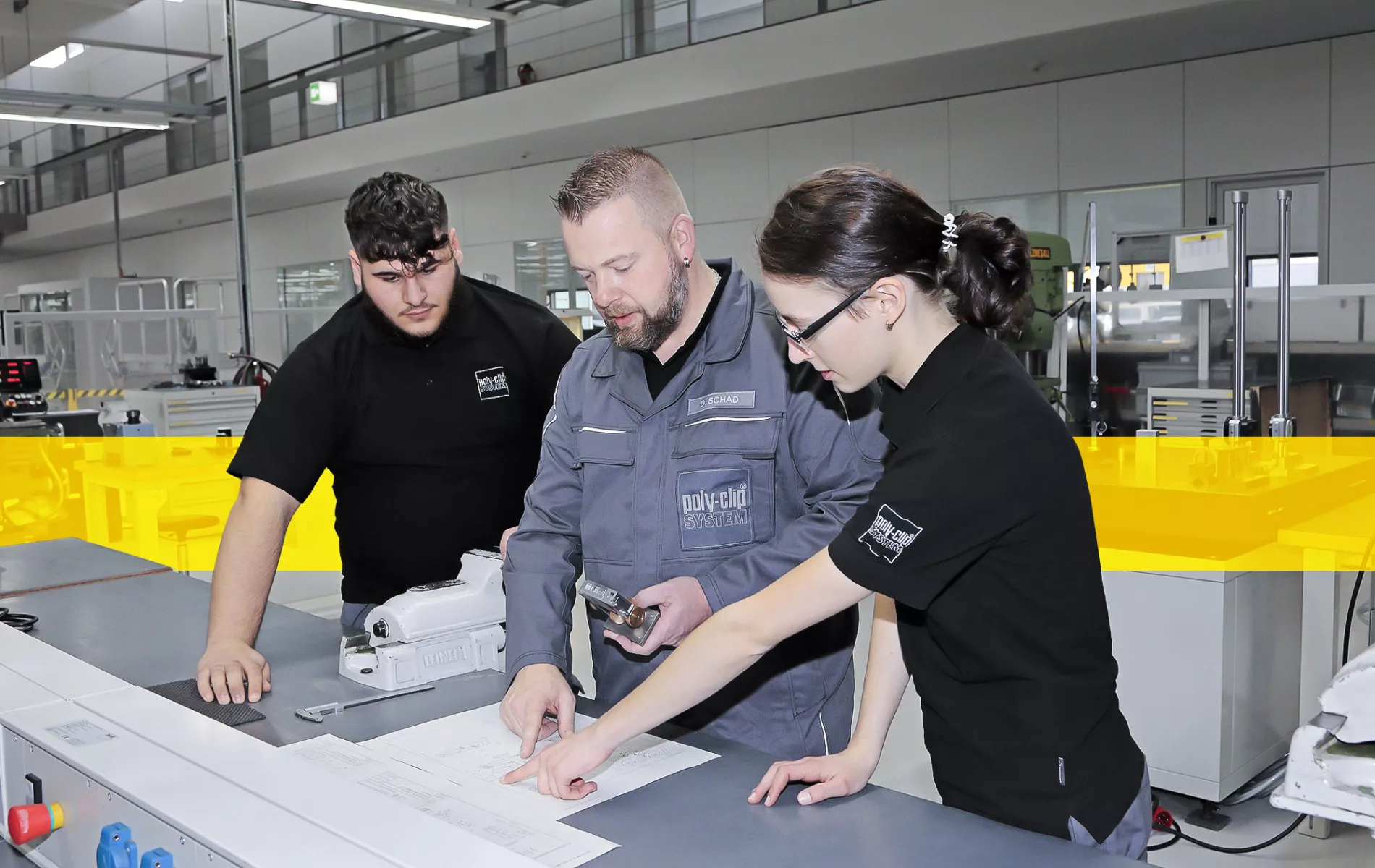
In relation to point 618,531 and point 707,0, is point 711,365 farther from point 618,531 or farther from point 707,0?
point 707,0

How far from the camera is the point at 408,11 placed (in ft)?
18.4

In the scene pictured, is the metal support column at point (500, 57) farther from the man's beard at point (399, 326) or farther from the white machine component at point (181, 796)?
the white machine component at point (181, 796)

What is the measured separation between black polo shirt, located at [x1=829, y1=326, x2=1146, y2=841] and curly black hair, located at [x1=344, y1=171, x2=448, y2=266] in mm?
1021

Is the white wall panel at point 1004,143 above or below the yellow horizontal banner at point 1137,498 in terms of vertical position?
above

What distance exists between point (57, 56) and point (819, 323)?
30.1 feet

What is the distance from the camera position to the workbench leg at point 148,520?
4172mm

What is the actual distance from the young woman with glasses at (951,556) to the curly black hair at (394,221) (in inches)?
34.2

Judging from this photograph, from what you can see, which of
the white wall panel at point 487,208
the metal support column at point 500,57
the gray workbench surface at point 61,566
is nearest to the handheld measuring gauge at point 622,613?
the gray workbench surface at point 61,566

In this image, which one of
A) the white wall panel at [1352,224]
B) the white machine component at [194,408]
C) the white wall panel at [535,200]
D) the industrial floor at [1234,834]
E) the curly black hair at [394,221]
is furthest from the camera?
the white wall panel at [535,200]

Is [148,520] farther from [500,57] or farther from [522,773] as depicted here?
[500,57]

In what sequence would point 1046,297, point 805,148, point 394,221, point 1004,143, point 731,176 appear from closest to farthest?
point 394,221
point 1046,297
point 1004,143
point 805,148
point 731,176

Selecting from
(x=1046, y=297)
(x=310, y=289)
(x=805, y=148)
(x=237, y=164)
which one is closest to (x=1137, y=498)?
(x=1046, y=297)

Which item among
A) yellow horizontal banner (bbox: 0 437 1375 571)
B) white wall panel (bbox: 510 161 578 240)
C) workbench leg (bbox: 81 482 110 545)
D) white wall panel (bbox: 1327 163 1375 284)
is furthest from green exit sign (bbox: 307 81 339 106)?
white wall panel (bbox: 1327 163 1375 284)

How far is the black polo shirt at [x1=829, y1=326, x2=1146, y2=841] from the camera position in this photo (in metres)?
1.04
